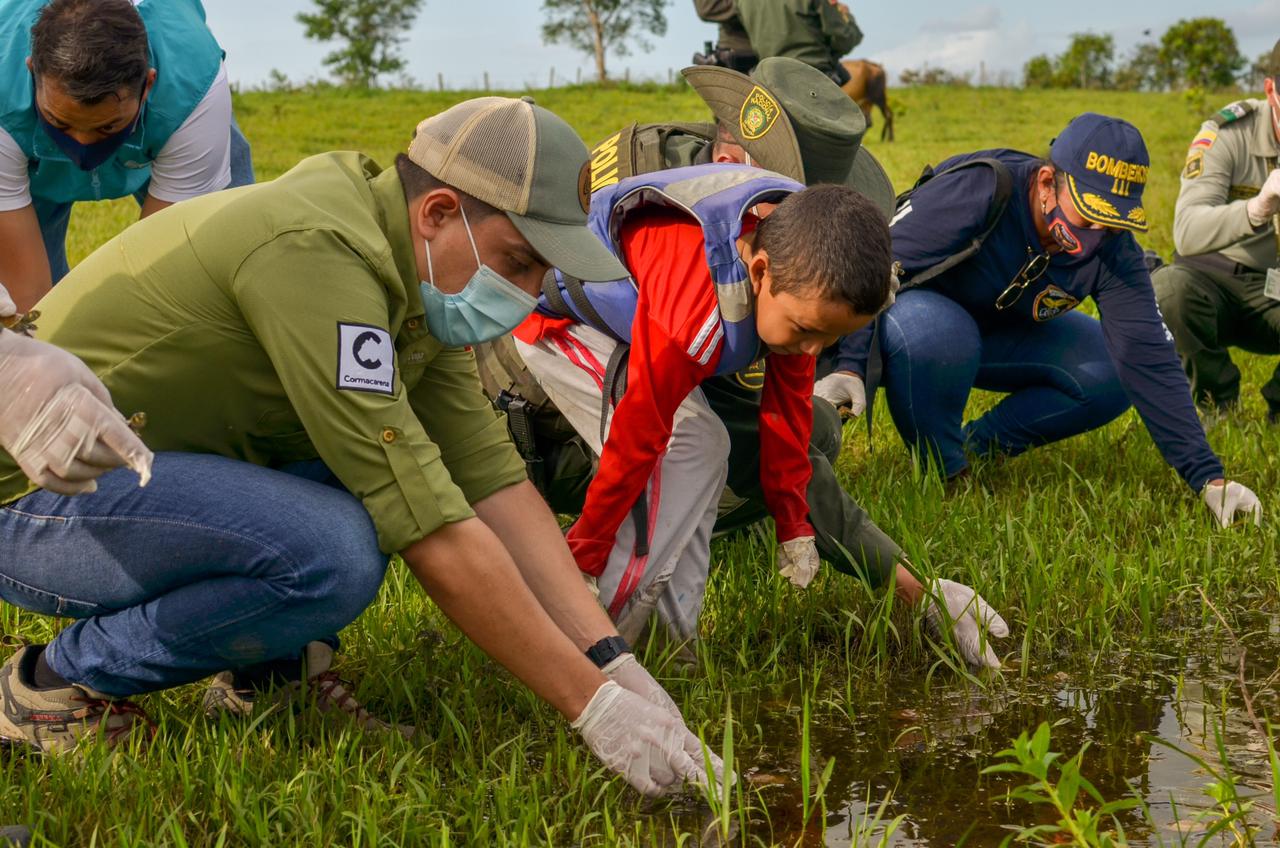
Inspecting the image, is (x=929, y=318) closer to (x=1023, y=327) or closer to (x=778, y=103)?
(x=1023, y=327)

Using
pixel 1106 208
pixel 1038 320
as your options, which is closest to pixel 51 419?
pixel 1106 208

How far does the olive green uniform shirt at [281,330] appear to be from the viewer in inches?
95.3

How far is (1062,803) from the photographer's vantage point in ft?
6.86

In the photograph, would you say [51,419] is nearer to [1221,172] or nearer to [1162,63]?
[1221,172]

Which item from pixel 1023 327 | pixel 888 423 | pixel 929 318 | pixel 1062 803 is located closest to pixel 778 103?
pixel 929 318

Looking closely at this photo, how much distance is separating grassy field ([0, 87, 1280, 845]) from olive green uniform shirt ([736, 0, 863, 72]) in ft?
8.26

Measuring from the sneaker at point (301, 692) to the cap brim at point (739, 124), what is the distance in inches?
78.1

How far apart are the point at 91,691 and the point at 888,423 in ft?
12.2

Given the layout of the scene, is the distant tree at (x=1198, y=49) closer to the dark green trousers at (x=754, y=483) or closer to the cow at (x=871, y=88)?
the cow at (x=871, y=88)

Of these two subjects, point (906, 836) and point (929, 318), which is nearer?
point (906, 836)

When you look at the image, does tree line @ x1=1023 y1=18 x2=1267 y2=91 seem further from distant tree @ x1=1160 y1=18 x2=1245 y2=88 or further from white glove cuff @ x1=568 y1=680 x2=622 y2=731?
white glove cuff @ x1=568 y1=680 x2=622 y2=731

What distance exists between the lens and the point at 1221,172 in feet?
19.3

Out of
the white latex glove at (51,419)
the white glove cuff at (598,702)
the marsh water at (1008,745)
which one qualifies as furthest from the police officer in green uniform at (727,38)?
the white latex glove at (51,419)

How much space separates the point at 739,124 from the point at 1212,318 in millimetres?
2946
